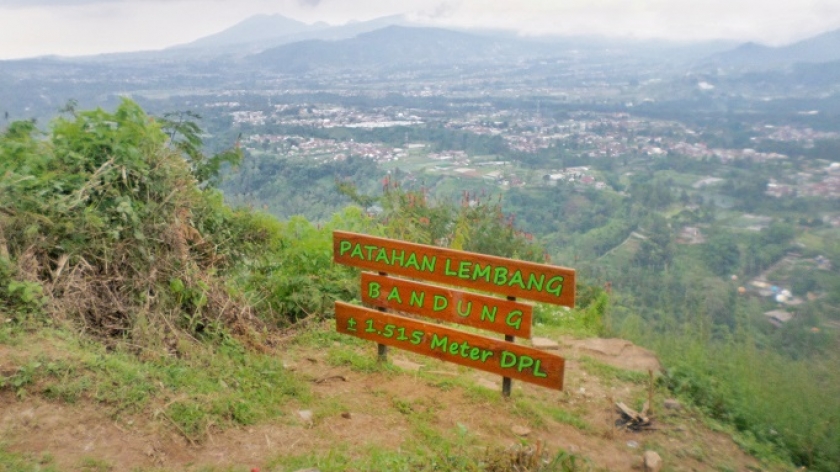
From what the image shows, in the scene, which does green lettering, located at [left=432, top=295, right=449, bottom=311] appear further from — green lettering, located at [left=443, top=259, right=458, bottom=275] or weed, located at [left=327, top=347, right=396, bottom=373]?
weed, located at [left=327, top=347, right=396, bottom=373]

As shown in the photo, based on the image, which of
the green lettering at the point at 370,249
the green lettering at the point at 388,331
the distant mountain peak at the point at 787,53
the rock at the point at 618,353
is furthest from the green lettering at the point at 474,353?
the distant mountain peak at the point at 787,53

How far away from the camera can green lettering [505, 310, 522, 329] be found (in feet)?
14.6

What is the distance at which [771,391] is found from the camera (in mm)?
4988

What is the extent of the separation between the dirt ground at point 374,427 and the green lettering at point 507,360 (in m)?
0.32

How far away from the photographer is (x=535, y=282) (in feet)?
14.3

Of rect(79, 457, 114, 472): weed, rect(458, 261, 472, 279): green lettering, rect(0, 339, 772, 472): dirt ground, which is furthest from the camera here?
rect(458, 261, 472, 279): green lettering

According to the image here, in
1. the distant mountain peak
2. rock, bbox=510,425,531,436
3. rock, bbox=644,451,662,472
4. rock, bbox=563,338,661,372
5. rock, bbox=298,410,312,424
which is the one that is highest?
the distant mountain peak

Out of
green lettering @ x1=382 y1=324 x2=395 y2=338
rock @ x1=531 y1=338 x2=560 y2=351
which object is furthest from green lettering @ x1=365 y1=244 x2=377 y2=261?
rock @ x1=531 y1=338 x2=560 y2=351

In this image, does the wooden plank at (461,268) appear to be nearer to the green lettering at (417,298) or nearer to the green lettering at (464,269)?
the green lettering at (464,269)

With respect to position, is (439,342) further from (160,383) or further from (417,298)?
(160,383)

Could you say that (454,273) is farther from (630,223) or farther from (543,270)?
(630,223)

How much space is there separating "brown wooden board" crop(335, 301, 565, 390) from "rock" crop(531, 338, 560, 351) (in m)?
1.70

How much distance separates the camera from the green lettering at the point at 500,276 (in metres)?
4.47

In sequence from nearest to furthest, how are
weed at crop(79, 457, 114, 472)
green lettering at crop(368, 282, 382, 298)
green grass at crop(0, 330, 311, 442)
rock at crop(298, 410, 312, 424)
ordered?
weed at crop(79, 457, 114, 472)
green grass at crop(0, 330, 311, 442)
rock at crop(298, 410, 312, 424)
green lettering at crop(368, 282, 382, 298)
